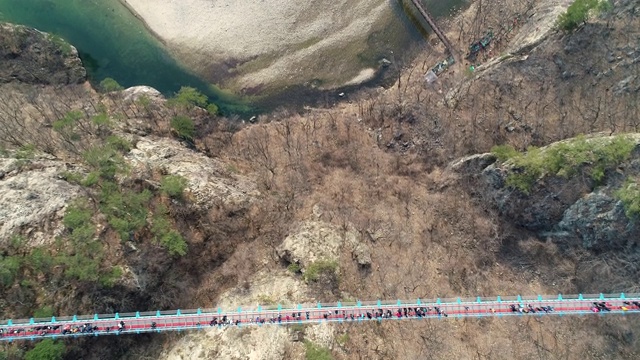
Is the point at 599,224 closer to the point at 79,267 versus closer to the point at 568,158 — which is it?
the point at 568,158

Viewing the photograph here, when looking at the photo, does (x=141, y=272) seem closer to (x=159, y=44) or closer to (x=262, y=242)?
(x=262, y=242)

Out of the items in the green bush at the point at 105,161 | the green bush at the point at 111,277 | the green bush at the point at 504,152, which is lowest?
the green bush at the point at 111,277

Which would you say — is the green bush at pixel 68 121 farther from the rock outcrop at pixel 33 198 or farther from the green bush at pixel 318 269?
the green bush at pixel 318 269

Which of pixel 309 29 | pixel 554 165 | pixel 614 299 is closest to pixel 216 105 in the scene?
pixel 309 29

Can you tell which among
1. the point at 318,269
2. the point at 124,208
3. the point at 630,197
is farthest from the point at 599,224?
the point at 124,208

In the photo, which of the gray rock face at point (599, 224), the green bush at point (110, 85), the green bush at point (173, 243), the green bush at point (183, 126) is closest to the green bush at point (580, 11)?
the gray rock face at point (599, 224)

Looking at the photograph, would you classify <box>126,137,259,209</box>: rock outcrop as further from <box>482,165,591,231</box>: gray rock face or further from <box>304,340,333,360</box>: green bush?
<box>482,165,591,231</box>: gray rock face

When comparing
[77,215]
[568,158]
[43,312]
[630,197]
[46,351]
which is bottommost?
[46,351]
